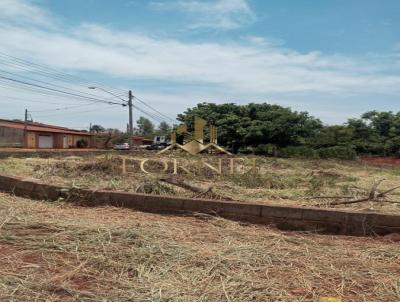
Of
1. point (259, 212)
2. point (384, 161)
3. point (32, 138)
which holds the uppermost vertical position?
point (32, 138)

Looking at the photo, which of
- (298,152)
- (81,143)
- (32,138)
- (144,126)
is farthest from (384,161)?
(144,126)

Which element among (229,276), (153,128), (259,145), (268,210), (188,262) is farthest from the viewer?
(153,128)

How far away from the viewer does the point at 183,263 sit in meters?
3.82

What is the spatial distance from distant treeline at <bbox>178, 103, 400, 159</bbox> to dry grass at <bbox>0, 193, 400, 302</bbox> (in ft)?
93.8

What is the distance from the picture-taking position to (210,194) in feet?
23.1

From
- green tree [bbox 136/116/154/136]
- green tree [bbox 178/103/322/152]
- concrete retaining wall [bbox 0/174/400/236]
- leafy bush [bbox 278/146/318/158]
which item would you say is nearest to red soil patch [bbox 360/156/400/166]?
leafy bush [bbox 278/146/318/158]

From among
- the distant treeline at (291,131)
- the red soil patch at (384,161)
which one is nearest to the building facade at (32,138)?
the distant treeline at (291,131)

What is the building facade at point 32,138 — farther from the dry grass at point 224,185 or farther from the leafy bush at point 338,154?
the dry grass at point 224,185

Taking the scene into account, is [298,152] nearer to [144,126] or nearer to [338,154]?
[338,154]

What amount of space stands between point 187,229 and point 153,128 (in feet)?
291

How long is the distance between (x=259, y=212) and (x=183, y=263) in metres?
1.92

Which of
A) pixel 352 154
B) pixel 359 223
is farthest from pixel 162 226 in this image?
pixel 352 154

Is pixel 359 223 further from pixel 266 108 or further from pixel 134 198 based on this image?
pixel 266 108

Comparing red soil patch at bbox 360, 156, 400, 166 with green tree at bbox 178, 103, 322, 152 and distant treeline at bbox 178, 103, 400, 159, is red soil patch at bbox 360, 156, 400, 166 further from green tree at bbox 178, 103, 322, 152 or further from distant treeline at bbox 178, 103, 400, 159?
green tree at bbox 178, 103, 322, 152
